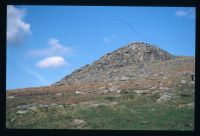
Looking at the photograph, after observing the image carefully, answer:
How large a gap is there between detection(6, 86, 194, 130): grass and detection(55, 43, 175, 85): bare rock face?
627cm

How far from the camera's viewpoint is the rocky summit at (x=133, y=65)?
27703 millimetres

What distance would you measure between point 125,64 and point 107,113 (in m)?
18.3

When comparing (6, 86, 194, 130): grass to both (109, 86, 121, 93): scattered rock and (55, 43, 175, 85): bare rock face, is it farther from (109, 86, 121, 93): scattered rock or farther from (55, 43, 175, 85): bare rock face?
(55, 43, 175, 85): bare rock face

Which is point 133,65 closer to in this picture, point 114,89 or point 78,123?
point 114,89

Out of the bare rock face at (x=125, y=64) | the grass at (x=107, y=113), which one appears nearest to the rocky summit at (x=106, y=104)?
the grass at (x=107, y=113)

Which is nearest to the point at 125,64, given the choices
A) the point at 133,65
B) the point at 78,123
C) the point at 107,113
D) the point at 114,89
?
the point at 133,65

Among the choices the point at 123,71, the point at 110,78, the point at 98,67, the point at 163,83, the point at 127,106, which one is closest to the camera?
the point at 127,106

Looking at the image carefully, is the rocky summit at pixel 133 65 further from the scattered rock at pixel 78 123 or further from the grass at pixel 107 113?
the scattered rock at pixel 78 123

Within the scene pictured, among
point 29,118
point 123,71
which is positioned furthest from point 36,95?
point 123,71

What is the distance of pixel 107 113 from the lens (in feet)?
50.9

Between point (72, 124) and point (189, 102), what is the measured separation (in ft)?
20.2
